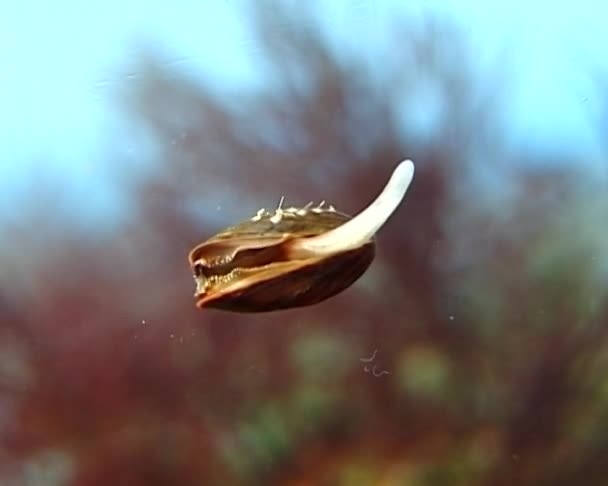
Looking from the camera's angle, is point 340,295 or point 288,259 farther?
point 340,295

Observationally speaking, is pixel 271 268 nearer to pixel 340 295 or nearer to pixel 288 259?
pixel 288 259

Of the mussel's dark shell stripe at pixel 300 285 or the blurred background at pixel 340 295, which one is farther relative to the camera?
the blurred background at pixel 340 295

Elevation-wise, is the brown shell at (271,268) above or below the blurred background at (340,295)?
below

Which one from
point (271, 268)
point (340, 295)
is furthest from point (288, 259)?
point (340, 295)

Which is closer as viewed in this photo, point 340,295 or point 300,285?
point 300,285
